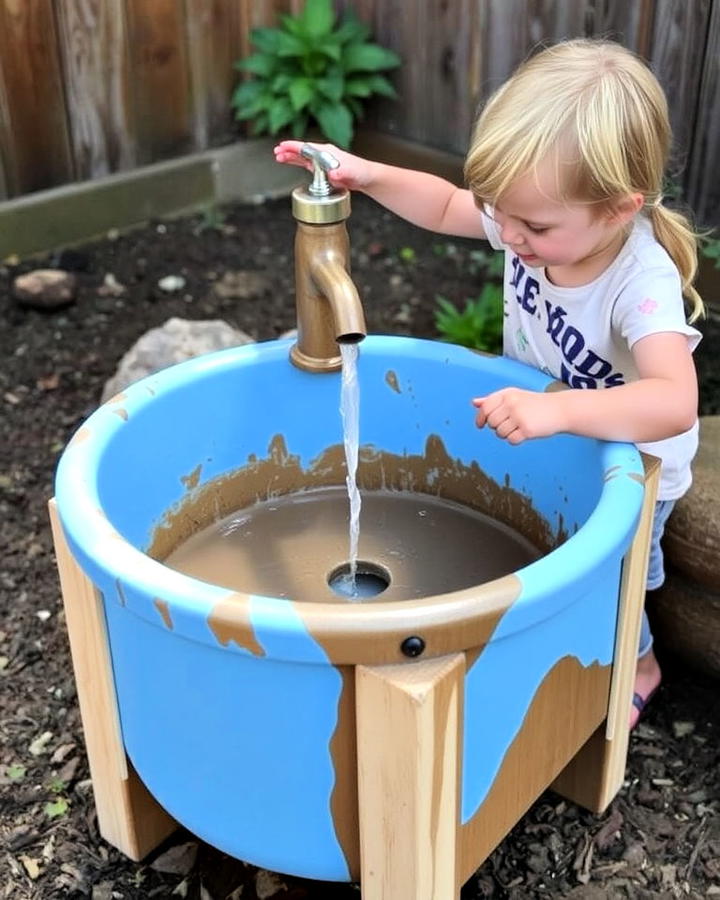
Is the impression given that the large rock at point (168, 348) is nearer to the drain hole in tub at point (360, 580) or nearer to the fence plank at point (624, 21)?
the drain hole in tub at point (360, 580)

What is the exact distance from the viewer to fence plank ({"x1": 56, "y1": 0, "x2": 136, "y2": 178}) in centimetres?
279

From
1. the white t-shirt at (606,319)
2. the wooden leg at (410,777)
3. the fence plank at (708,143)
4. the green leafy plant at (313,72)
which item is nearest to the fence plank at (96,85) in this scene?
the green leafy plant at (313,72)

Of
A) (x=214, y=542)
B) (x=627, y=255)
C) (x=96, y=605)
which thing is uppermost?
(x=627, y=255)

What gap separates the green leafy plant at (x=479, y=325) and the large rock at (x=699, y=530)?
82cm

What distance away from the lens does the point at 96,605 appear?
3.94ft

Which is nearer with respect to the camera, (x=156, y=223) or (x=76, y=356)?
(x=76, y=356)

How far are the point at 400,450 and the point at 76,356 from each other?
1.19m

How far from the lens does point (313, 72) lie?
3057mm

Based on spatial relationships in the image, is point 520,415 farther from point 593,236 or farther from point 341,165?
point 341,165

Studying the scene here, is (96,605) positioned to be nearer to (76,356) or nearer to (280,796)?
A: (280,796)

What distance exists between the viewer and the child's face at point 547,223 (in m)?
1.22

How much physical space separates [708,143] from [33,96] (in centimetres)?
157

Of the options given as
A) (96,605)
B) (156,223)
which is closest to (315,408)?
(96,605)

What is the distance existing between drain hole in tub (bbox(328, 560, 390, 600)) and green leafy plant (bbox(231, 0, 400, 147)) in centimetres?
180
